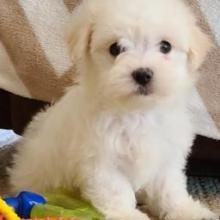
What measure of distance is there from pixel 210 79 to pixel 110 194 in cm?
64

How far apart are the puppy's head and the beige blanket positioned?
33 centimetres

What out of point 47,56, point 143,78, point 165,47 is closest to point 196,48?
point 165,47

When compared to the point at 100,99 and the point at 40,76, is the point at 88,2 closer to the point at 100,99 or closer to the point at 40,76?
the point at 100,99

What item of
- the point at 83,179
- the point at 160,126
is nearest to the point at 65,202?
the point at 83,179

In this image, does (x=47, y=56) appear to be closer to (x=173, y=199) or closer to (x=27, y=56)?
(x=27, y=56)

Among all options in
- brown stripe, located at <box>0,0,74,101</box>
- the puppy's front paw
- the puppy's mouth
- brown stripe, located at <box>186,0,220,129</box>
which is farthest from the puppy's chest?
brown stripe, located at <box>0,0,74,101</box>

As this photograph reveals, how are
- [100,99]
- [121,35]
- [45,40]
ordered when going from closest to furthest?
[121,35] → [100,99] → [45,40]

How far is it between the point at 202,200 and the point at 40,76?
0.85 metres

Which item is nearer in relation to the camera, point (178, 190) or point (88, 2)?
point (88, 2)

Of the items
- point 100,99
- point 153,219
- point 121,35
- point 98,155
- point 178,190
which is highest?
point 121,35

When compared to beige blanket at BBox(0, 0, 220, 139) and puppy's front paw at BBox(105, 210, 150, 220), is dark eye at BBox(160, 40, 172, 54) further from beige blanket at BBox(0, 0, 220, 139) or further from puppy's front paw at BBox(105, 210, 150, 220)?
puppy's front paw at BBox(105, 210, 150, 220)

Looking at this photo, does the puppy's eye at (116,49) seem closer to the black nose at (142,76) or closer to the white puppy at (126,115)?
the white puppy at (126,115)

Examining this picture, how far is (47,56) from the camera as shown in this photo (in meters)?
2.41

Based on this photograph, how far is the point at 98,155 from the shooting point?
1997 millimetres
